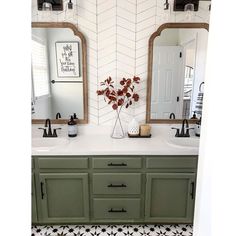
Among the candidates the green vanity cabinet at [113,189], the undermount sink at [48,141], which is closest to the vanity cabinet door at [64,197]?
the green vanity cabinet at [113,189]

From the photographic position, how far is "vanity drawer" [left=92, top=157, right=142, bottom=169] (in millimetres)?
1895

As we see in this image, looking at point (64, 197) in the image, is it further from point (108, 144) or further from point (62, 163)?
point (108, 144)

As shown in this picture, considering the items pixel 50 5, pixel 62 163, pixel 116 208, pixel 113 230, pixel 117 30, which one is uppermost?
Result: pixel 50 5

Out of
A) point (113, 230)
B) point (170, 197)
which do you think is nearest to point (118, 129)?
point (170, 197)

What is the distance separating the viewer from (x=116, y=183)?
1.94 m

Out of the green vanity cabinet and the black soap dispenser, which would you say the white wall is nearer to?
the green vanity cabinet

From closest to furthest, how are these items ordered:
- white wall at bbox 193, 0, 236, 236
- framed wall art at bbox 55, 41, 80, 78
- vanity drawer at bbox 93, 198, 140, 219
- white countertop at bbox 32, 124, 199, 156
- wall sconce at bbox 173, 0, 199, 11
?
white wall at bbox 193, 0, 236, 236 < white countertop at bbox 32, 124, 199, 156 < vanity drawer at bbox 93, 198, 140, 219 < wall sconce at bbox 173, 0, 199, 11 < framed wall art at bbox 55, 41, 80, 78

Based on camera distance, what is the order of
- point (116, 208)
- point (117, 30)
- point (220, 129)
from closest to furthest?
point (220, 129)
point (116, 208)
point (117, 30)

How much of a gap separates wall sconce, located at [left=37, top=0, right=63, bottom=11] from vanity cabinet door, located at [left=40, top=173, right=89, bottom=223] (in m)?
1.58

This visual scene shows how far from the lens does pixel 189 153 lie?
1.88 metres

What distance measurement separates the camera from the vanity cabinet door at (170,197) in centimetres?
194

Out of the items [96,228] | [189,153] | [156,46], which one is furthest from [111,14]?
[96,228]

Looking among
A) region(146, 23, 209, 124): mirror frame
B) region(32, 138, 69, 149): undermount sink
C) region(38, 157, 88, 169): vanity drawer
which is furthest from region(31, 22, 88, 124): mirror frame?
region(146, 23, 209, 124): mirror frame

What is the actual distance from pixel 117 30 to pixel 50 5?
689 mm
